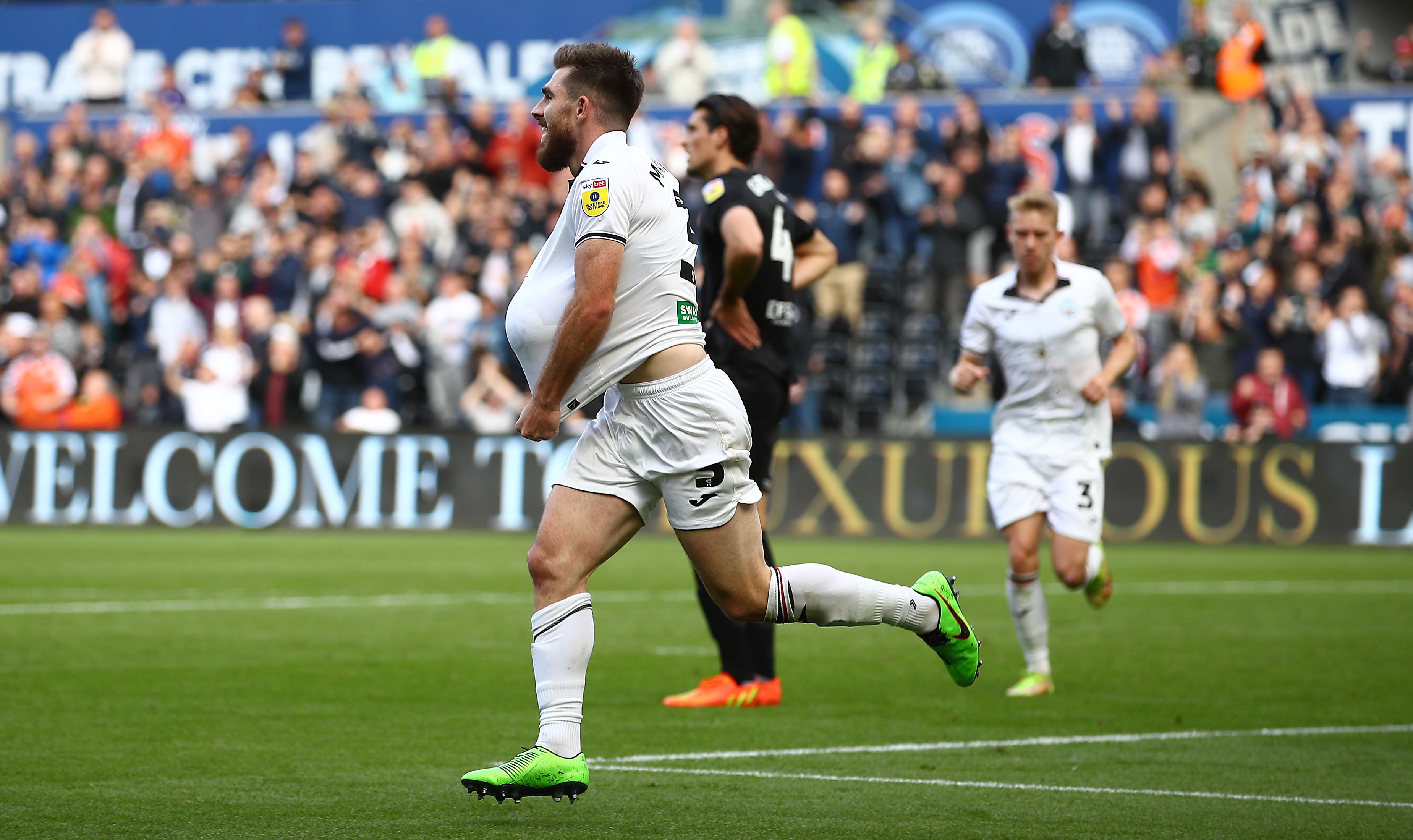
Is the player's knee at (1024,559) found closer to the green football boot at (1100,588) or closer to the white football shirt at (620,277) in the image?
the green football boot at (1100,588)

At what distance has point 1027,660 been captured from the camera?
9422mm

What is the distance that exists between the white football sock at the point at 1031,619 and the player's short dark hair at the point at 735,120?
2461mm

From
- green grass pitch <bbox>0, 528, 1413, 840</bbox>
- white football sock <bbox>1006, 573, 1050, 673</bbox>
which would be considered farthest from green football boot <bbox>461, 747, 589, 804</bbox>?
white football sock <bbox>1006, 573, 1050, 673</bbox>

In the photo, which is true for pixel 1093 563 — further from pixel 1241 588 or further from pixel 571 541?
pixel 1241 588

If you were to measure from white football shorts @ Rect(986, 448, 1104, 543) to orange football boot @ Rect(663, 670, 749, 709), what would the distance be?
1.60 meters

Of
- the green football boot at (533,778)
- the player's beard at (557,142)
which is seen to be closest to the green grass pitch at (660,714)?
the green football boot at (533,778)

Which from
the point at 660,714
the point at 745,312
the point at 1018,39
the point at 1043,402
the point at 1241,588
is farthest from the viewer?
the point at 1018,39

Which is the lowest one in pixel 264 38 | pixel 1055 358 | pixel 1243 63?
pixel 1055 358

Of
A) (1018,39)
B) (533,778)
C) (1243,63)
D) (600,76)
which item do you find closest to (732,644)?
(533,778)

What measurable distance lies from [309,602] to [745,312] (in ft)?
18.9

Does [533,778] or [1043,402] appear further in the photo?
[1043,402]

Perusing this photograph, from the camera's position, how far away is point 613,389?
19.9 ft

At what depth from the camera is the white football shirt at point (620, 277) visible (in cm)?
577

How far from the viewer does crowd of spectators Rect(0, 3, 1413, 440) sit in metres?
21.0
